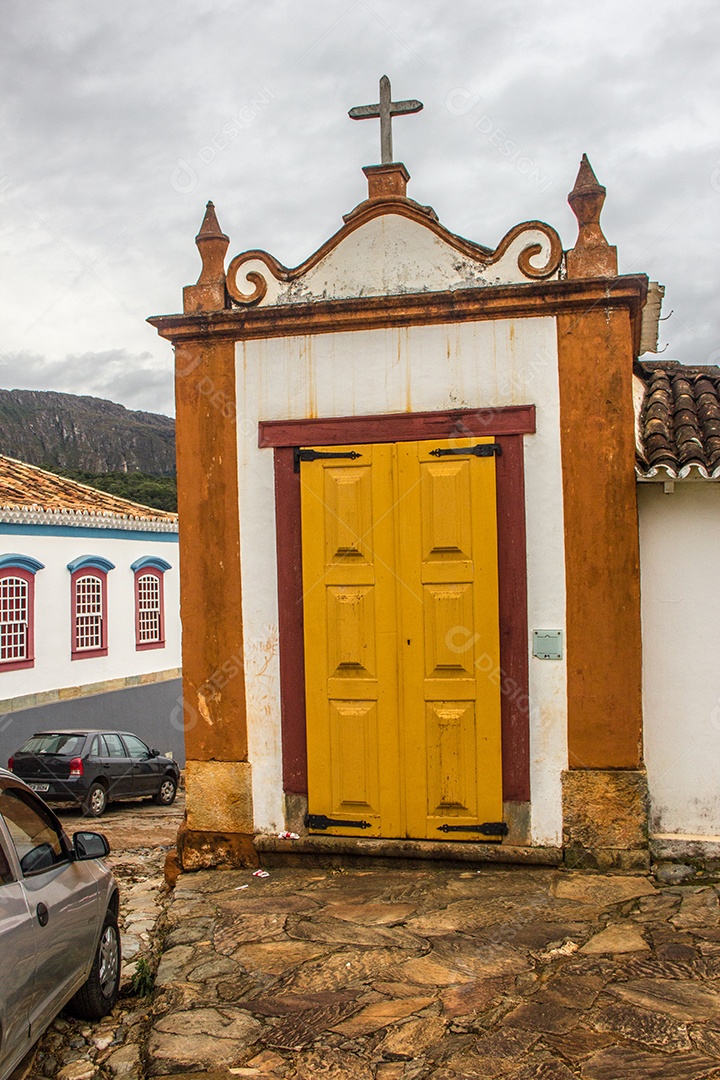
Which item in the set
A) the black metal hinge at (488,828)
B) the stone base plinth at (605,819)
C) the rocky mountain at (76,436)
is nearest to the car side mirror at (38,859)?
the black metal hinge at (488,828)

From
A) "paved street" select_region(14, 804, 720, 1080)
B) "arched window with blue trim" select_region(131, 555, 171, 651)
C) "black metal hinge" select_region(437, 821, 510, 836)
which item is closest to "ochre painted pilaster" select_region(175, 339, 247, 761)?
"paved street" select_region(14, 804, 720, 1080)

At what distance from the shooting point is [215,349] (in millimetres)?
7125

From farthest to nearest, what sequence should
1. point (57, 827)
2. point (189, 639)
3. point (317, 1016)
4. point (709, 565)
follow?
1. point (189, 639)
2. point (709, 565)
3. point (57, 827)
4. point (317, 1016)

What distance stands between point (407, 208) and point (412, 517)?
223cm

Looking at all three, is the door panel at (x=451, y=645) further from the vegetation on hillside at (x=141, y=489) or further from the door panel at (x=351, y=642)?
the vegetation on hillside at (x=141, y=489)

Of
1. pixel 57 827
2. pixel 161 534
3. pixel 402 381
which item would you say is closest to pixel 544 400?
pixel 402 381

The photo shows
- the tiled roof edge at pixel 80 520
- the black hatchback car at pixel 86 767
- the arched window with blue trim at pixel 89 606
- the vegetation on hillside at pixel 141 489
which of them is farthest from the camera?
the vegetation on hillside at pixel 141 489

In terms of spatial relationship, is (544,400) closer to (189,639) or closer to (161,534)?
(189,639)

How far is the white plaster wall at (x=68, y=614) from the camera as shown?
18.9m

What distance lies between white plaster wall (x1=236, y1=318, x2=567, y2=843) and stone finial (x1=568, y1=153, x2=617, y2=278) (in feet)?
1.41

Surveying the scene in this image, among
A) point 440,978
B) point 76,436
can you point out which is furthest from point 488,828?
point 76,436

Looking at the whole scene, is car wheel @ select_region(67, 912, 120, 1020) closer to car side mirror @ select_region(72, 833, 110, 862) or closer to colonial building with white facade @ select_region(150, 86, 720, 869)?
car side mirror @ select_region(72, 833, 110, 862)

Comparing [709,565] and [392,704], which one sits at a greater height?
[709,565]

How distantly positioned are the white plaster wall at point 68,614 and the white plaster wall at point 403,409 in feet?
41.4
